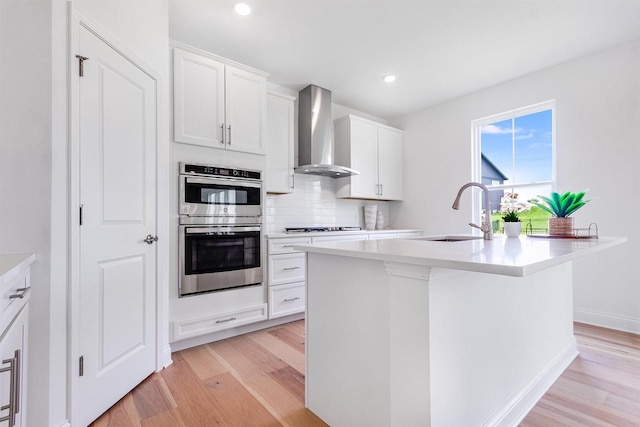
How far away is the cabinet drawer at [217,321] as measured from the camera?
2379 mm

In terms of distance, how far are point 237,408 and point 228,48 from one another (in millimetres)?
2876

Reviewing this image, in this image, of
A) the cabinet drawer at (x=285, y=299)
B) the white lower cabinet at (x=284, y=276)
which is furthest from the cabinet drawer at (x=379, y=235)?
the cabinet drawer at (x=285, y=299)

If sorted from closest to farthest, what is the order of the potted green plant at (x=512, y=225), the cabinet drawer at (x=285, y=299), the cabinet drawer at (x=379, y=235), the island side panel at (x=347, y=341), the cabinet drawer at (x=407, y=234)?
the island side panel at (x=347, y=341) → the potted green plant at (x=512, y=225) → the cabinet drawer at (x=285, y=299) → the cabinet drawer at (x=379, y=235) → the cabinet drawer at (x=407, y=234)

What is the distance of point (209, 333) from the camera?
2.57 metres

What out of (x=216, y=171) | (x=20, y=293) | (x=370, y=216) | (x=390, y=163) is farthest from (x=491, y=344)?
(x=390, y=163)

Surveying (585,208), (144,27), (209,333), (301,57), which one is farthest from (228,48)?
(585,208)

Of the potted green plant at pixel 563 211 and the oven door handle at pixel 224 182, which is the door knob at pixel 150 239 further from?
the potted green plant at pixel 563 211

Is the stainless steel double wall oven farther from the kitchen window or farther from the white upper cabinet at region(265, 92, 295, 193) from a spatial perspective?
the kitchen window

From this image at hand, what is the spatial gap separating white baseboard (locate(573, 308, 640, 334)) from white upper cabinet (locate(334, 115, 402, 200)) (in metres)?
2.42

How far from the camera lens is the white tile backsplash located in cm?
356

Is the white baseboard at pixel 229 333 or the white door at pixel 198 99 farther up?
the white door at pixel 198 99

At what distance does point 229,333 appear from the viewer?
272 cm

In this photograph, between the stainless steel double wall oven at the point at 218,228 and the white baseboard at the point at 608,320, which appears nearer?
the stainless steel double wall oven at the point at 218,228

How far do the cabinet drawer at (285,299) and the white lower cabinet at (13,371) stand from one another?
1.86 m
